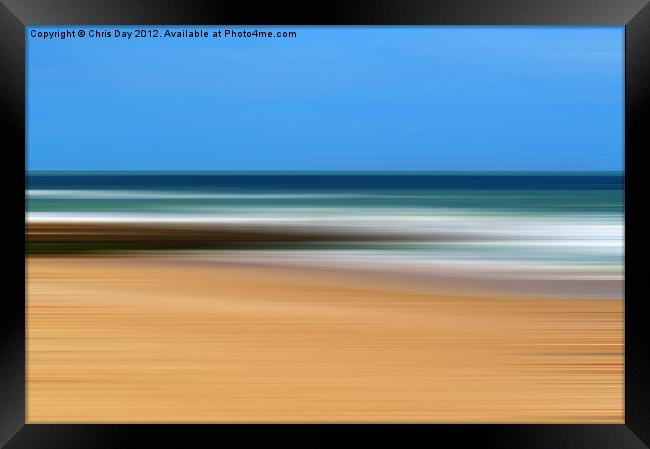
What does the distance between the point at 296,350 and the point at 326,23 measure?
3.18 ft

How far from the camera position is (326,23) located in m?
1.62

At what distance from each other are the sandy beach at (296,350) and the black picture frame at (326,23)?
0.16 feet

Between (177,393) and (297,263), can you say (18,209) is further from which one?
(297,263)

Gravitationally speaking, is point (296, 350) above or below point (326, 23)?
below

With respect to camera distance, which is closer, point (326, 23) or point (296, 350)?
point (326, 23)

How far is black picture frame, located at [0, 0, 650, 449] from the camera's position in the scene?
1599mm

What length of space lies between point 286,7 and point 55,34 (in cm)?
67

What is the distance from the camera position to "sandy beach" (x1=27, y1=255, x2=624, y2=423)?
1.74 meters

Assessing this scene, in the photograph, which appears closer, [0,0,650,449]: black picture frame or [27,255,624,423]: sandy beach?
[0,0,650,449]: black picture frame

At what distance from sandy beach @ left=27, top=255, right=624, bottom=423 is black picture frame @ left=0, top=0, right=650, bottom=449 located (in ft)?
0.16

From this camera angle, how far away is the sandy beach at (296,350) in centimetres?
174

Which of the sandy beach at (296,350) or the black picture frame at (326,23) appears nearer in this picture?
the black picture frame at (326,23)

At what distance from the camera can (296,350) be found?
184cm

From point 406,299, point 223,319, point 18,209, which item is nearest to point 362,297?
point 406,299
